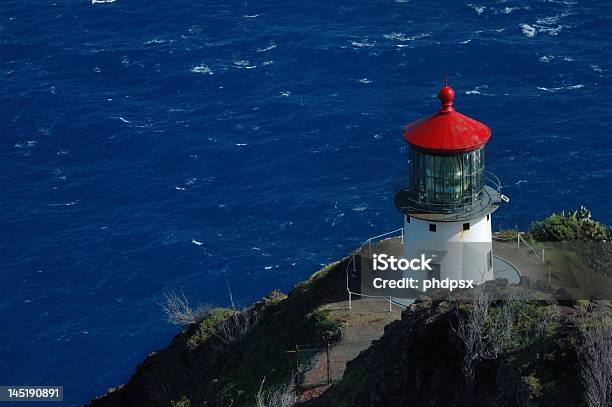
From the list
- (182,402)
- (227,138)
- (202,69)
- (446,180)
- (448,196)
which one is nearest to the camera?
(446,180)

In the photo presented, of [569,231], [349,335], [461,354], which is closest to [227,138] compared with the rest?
[569,231]

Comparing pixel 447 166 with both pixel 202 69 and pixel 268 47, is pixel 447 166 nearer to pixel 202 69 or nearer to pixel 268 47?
pixel 202 69

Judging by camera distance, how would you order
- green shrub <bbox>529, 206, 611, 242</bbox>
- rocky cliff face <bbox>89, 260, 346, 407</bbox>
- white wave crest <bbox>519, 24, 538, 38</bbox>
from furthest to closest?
1. white wave crest <bbox>519, 24, 538, 38</bbox>
2. green shrub <bbox>529, 206, 611, 242</bbox>
3. rocky cliff face <bbox>89, 260, 346, 407</bbox>

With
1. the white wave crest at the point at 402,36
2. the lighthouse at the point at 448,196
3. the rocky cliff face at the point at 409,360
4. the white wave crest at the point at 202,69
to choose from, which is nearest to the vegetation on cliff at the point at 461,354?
the rocky cliff face at the point at 409,360

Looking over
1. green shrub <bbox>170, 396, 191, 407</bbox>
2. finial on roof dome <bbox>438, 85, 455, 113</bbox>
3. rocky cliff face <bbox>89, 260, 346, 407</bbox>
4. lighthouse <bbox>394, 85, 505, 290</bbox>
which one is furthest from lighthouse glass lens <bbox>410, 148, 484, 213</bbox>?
green shrub <bbox>170, 396, 191, 407</bbox>

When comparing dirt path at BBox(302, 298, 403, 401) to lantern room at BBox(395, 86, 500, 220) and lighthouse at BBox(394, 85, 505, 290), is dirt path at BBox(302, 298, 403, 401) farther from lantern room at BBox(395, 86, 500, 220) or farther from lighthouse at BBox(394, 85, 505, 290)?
lantern room at BBox(395, 86, 500, 220)

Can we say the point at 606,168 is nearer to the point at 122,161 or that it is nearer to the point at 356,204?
the point at 356,204

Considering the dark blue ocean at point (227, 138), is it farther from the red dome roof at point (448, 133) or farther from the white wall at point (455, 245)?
the red dome roof at point (448, 133)
